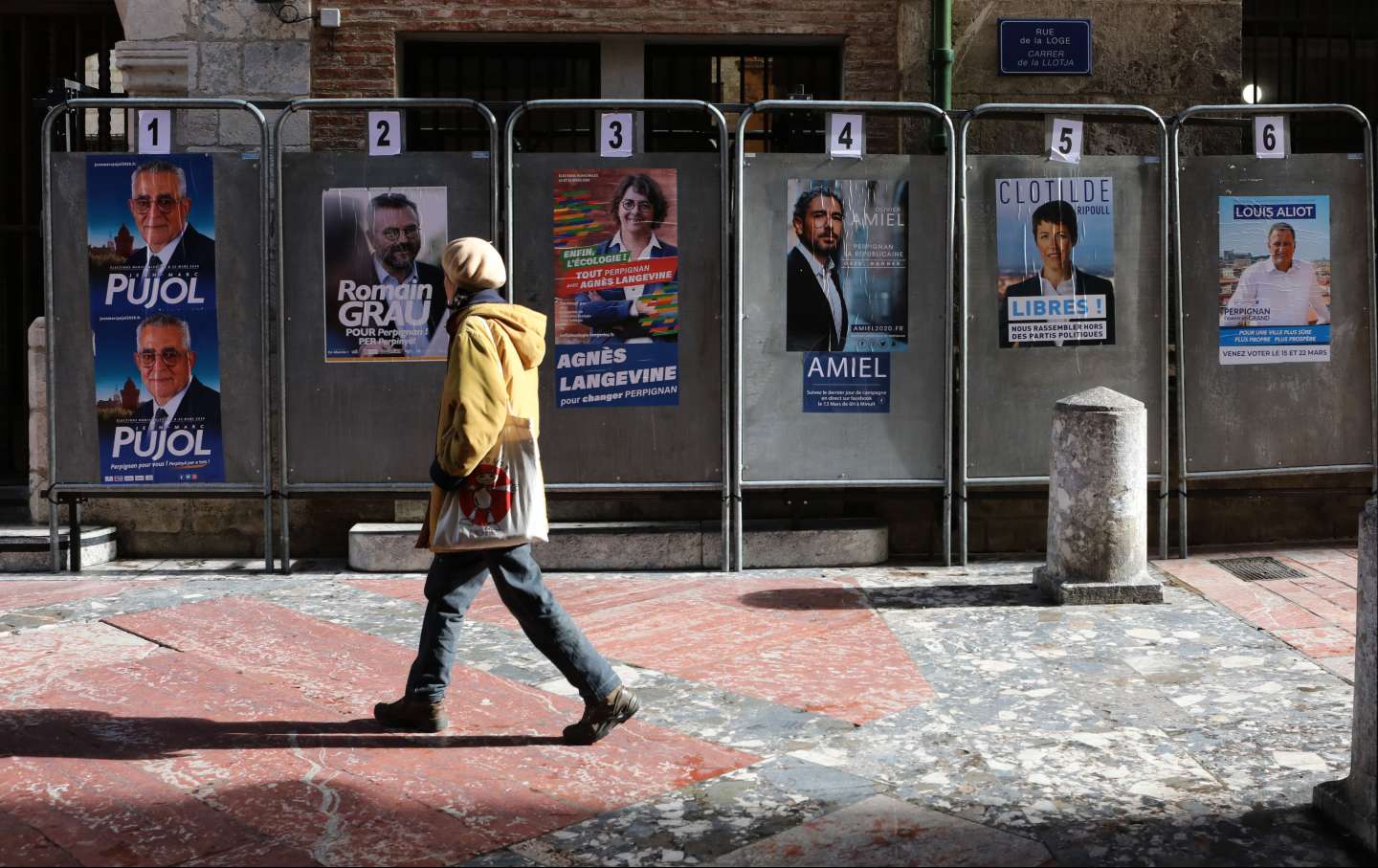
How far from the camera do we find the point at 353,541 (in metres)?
8.42

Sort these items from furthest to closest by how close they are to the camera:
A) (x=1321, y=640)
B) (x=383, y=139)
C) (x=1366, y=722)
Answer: (x=383, y=139) < (x=1321, y=640) < (x=1366, y=722)

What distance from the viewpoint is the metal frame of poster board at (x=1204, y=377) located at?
27.8 ft

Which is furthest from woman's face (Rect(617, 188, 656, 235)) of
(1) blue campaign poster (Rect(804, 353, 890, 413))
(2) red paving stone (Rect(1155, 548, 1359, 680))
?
(2) red paving stone (Rect(1155, 548, 1359, 680))

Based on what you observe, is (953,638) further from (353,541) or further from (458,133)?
(458,133)

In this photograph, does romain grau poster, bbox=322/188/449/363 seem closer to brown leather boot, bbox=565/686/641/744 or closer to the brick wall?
the brick wall

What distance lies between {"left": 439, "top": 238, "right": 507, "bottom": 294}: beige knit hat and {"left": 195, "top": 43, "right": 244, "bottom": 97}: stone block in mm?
4446

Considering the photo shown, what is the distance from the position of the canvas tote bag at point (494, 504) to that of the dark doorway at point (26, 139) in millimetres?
5739

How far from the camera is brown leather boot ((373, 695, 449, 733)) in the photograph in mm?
5227

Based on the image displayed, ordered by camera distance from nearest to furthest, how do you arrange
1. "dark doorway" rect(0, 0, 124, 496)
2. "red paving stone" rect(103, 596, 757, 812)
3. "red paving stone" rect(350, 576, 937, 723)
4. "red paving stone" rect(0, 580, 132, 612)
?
"red paving stone" rect(103, 596, 757, 812) → "red paving stone" rect(350, 576, 937, 723) → "red paving stone" rect(0, 580, 132, 612) → "dark doorway" rect(0, 0, 124, 496)

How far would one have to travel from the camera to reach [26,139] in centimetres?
966

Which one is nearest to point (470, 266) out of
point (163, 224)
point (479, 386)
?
point (479, 386)

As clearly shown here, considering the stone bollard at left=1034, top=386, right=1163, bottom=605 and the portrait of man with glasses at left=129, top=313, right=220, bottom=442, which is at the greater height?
the portrait of man with glasses at left=129, top=313, right=220, bottom=442

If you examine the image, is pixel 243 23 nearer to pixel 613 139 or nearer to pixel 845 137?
pixel 613 139

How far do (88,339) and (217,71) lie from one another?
1.92 metres
